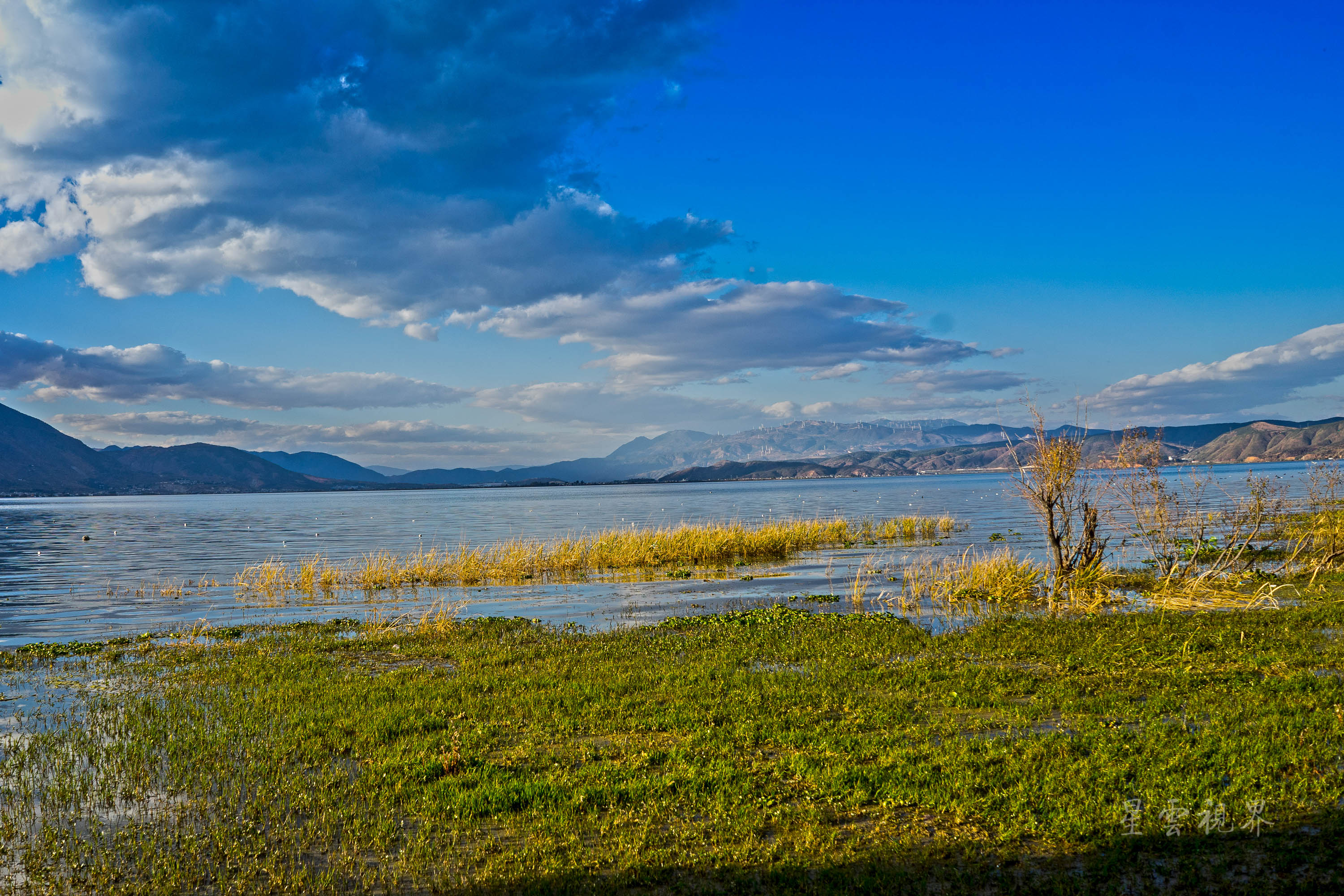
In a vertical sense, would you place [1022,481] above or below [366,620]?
above

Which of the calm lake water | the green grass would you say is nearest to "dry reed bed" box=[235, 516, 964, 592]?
the calm lake water

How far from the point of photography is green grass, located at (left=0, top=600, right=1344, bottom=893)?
22.7 feet

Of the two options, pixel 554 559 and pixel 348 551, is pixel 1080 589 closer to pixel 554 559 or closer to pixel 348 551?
pixel 554 559

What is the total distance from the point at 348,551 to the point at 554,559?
23.3m

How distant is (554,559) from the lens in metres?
38.5

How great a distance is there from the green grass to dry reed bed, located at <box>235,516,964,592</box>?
705 inches

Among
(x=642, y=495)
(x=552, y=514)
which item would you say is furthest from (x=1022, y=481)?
(x=642, y=495)

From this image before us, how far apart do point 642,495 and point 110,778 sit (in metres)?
169

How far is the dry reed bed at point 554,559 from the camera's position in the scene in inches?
1336

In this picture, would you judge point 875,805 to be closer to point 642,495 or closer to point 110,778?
point 110,778

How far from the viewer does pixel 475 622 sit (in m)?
22.1

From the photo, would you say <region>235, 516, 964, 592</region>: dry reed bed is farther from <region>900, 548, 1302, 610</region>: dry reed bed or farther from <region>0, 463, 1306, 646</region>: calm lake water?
<region>900, 548, 1302, 610</region>: dry reed bed

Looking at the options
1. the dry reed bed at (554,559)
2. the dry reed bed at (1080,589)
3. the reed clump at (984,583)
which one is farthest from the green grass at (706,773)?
the dry reed bed at (554,559)

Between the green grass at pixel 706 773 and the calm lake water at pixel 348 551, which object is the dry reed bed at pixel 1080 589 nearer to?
the calm lake water at pixel 348 551
